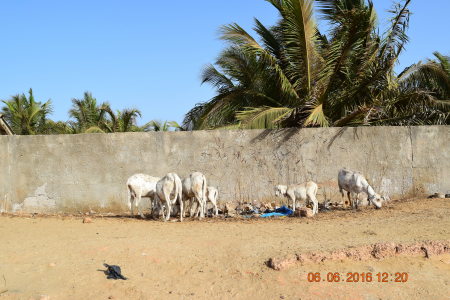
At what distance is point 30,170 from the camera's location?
1319cm

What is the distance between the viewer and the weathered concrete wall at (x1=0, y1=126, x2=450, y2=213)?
1301 cm

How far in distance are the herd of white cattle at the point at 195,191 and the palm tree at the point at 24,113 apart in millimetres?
13257

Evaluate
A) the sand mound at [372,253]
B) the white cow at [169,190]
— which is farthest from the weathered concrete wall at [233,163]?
the sand mound at [372,253]

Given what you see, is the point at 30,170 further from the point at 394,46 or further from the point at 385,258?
the point at 394,46

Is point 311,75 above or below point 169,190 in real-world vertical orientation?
above

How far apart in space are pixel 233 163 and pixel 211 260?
5.77 metres

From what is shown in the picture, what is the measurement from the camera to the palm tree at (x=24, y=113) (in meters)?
22.8

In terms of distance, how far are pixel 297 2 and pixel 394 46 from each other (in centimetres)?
376

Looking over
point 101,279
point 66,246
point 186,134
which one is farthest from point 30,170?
point 101,279

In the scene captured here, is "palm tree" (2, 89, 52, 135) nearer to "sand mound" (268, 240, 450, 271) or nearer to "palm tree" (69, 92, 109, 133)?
"palm tree" (69, 92, 109, 133)
